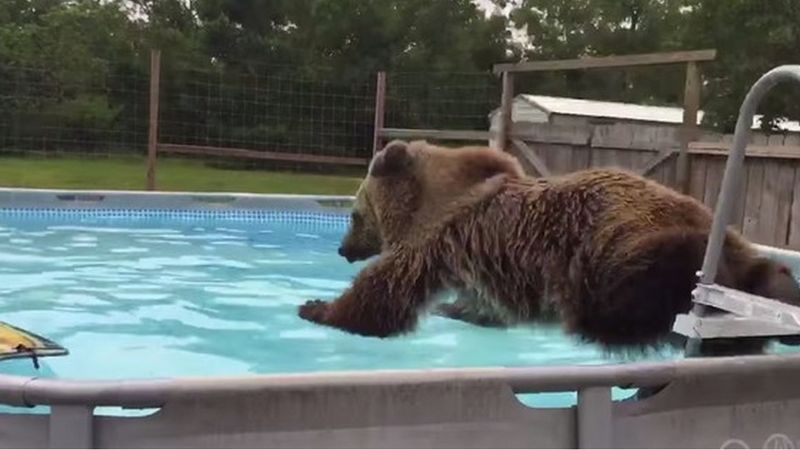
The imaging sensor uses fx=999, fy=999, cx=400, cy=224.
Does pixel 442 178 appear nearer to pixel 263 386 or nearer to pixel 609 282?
pixel 609 282

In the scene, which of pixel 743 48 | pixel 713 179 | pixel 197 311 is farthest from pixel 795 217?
pixel 743 48

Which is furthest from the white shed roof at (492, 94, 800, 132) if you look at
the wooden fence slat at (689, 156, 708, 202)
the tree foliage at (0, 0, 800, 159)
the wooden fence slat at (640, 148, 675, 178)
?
the wooden fence slat at (689, 156, 708, 202)

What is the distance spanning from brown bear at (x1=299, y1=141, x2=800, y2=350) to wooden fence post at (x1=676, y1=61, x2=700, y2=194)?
174 inches

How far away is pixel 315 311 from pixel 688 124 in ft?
16.8

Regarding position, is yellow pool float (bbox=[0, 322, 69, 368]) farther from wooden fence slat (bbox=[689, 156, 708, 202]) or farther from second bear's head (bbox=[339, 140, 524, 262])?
wooden fence slat (bbox=[689, 156, 708, 202])

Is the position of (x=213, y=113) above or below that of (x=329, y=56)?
below

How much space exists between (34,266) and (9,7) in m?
18.6

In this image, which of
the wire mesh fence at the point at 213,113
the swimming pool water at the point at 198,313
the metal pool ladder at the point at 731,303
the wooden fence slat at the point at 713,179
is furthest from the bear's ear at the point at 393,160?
the wire mesh fence at the point at 213,113

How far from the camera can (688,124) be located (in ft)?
27.7

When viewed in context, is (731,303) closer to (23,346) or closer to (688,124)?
(23,346)

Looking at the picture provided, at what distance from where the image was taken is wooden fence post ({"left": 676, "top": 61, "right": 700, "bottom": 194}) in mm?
8359

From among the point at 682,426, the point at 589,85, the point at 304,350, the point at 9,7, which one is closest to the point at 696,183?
the point at 304,350

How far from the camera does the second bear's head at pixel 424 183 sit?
4.18 m

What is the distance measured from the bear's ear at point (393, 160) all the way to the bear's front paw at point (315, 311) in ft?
2.09
